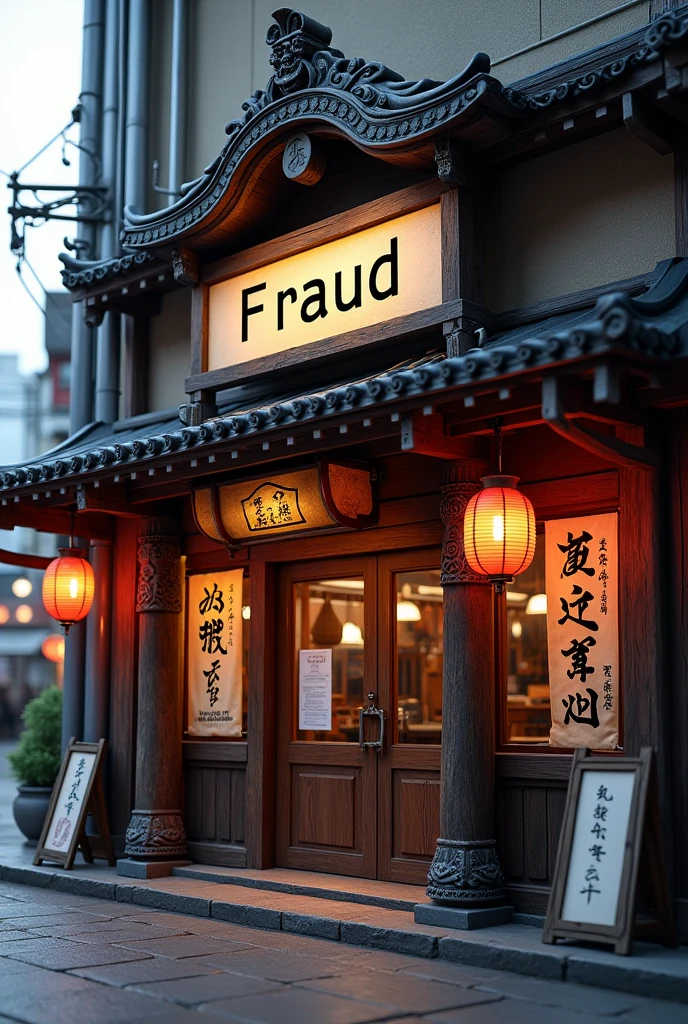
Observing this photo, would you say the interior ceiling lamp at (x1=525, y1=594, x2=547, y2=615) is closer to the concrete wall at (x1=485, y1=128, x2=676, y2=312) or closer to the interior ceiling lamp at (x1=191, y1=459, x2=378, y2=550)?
the interior ceiling lamp at (x1=191, y1=459, x2=378, y2=550)

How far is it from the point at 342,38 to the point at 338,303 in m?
3.51

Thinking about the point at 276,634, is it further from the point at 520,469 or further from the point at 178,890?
the point at 520,469

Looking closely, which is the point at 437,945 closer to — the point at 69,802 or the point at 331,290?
the point at 69,802

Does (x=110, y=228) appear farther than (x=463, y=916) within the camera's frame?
Yes

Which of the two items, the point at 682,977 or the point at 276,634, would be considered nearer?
the point at 682,977

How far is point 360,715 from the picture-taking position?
10391 millimetres

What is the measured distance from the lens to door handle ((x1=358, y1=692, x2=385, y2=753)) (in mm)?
10164

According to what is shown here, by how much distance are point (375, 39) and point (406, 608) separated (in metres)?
5.83

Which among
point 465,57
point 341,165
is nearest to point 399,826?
point 341,165

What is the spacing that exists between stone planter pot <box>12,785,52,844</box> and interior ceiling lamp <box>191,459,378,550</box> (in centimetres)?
498

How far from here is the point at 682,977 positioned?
686cm

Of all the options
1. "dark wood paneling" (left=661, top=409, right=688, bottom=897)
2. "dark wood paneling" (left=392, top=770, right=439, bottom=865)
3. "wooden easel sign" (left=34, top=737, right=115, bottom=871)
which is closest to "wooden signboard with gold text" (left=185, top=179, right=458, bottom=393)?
"dark wood paneling" (left=661, top=409, right=688, bottom=897)

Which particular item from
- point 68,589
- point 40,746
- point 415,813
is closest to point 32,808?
point 40,746

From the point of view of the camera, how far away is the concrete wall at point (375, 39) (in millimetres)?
9969
